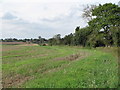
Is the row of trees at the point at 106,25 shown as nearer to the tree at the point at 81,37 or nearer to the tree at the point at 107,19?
the tree at the point at 107,19

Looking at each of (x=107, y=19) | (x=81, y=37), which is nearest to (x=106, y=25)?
(x=107, y=19)

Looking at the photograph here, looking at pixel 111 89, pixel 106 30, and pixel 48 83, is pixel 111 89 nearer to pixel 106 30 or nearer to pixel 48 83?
pixel 48 83

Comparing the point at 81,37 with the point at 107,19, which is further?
the point at 81,37

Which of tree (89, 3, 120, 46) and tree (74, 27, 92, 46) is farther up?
tree (89, 3, 120, 46)

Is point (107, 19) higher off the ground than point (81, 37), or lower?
higher

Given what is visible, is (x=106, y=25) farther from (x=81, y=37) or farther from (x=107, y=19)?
(x=81, y=37)

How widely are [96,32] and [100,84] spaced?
130ft

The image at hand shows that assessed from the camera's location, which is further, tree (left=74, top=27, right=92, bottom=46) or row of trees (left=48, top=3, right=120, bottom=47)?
tree (left=74, top=27, right=92, bottom=46)

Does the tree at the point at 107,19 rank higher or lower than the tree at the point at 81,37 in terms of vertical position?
higher

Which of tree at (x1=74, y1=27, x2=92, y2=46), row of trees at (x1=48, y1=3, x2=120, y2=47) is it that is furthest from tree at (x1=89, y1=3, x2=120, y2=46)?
tree at (x1=74, y1=27, x2=92, y2=46)

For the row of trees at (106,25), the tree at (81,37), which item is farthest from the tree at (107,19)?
the tree at (81,37)

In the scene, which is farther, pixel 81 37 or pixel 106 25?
pixel 81 37

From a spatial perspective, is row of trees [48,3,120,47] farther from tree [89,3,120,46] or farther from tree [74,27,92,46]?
tree [74,27,92,46]

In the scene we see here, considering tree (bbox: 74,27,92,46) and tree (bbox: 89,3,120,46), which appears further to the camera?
tree (bbox: 74,27,92,46)
